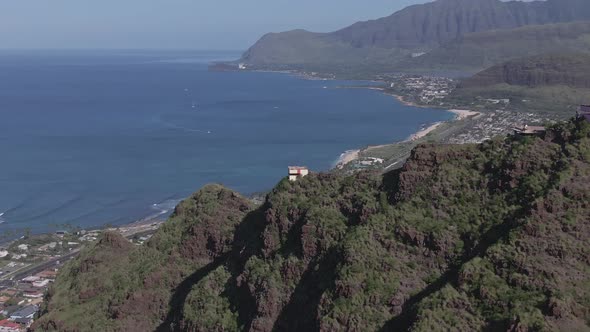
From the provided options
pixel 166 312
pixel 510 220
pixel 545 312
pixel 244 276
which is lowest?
pixel 166 312

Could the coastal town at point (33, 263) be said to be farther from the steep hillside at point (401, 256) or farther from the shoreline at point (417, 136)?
the shoreline at point (417, 136)

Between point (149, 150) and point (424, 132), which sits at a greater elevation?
point (149, 150)

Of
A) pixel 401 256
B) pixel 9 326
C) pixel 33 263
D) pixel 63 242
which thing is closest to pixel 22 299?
pixel 9 326

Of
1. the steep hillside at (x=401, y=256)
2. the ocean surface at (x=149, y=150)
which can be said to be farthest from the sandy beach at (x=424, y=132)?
the steep hillside at (x=401, y=256)

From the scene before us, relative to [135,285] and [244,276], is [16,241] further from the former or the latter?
[244,276]

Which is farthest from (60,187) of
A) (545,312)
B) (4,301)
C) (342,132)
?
(545,312)

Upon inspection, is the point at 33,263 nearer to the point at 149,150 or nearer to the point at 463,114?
the point at 149,150

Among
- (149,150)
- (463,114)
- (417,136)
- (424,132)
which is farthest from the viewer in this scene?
(463,114)

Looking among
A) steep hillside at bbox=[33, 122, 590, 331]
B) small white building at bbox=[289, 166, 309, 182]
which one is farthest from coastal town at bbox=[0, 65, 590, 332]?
steep hillside at bbox=[33, 122, 590, 331]

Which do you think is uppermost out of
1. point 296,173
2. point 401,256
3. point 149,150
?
point 296,173
